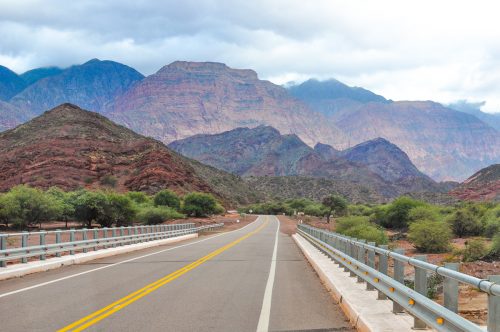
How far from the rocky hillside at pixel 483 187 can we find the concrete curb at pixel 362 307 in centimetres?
13170

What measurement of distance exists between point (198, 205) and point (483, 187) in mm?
95398

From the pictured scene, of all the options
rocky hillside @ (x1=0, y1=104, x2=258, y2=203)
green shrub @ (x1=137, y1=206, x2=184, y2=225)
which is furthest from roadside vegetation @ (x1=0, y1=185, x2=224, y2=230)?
rocky hillside @ (x1=0, y1=104, x2=258, y2=203)

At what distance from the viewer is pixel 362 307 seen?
10.0 metres

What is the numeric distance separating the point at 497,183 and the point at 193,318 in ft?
524

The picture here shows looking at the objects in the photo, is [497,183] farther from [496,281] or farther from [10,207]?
[496,281]

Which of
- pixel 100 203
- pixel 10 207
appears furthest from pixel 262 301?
pixel 100 203

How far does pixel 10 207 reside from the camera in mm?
64312

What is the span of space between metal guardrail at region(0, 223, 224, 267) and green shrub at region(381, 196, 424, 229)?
107ft

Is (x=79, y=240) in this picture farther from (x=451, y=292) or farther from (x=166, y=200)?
(x=166, y=200)

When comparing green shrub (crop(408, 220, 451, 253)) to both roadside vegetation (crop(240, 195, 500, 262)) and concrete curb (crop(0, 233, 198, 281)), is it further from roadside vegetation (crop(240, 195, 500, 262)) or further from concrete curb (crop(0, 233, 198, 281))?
concrete curb (crop(0, 233, 198, 281))

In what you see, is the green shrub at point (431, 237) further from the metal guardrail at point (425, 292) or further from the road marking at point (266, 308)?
the metal guardrail at point (425, 292)

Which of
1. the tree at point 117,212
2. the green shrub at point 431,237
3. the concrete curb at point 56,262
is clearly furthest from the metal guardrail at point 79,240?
the tree at point 117,212

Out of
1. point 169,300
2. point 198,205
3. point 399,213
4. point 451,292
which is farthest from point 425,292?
point 198,205

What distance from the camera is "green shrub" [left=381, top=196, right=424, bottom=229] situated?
7275cm
